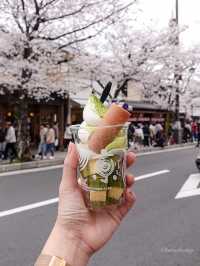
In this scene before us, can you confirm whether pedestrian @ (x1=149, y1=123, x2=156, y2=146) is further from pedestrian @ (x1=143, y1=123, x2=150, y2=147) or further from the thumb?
the thumb

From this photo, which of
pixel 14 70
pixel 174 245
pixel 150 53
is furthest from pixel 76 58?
pixel 174 245

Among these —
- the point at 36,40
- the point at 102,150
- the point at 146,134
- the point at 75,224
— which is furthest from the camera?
the point at 146,134

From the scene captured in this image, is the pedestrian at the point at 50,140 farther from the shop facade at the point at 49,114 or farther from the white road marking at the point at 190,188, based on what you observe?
the white road marking at the point at 190,188

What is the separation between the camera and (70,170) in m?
2.06

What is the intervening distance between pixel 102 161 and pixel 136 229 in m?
5.46

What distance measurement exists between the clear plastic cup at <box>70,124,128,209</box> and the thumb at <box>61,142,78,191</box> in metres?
0.09

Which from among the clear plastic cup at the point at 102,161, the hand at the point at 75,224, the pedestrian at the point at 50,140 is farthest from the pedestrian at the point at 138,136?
the clear plastic cup at the point at 102,161

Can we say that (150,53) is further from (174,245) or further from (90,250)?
(90,250)

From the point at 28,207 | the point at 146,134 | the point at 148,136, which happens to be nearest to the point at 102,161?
the point at 28,207

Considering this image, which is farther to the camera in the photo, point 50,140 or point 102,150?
point 50,140

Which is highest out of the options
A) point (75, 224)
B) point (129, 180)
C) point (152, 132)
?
point (129, 180)

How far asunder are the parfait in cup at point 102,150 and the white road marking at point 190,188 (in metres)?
8.43

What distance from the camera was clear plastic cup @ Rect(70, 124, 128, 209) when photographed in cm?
186

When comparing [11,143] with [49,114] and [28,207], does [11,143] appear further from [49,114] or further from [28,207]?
[28,207]
